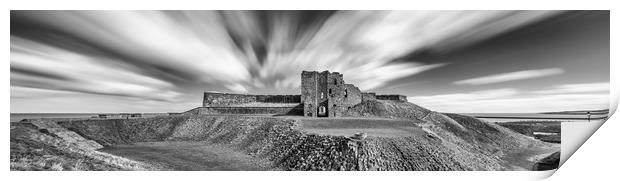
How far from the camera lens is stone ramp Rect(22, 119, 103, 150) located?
1386 cm

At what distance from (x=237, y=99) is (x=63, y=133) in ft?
64.6

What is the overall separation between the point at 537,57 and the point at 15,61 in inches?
1060

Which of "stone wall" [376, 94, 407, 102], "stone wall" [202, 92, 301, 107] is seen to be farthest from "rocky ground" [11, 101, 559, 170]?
"stone wall" [202, 92, 301, 107]

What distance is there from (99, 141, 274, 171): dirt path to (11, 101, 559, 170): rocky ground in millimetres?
114

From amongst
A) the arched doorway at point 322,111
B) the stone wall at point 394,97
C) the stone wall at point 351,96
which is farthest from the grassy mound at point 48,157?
the stone wall at point 394,97

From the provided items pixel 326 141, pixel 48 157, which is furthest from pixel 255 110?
pixel 48 157

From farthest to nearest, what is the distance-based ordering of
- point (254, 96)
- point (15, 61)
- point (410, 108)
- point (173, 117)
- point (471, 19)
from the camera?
point (254, 96) → point (410, 108) → point (173, 117) → point (471, 19) → point (15, 61)

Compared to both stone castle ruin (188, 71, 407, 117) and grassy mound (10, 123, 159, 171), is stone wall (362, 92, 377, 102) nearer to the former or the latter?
stone castle ruin (188, 71, 407, 117)

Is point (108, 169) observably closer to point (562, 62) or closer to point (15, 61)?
point (15, 61)

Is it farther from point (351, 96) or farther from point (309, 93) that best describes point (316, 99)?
point (351, 96)

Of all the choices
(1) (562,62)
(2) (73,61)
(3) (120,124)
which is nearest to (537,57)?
(1) (562,62)

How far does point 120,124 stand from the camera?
2084 centimetres

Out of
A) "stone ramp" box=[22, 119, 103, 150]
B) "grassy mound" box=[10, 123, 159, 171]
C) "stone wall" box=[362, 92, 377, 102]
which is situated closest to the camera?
"grassy mound" box=[10, 123, 159, 171]
